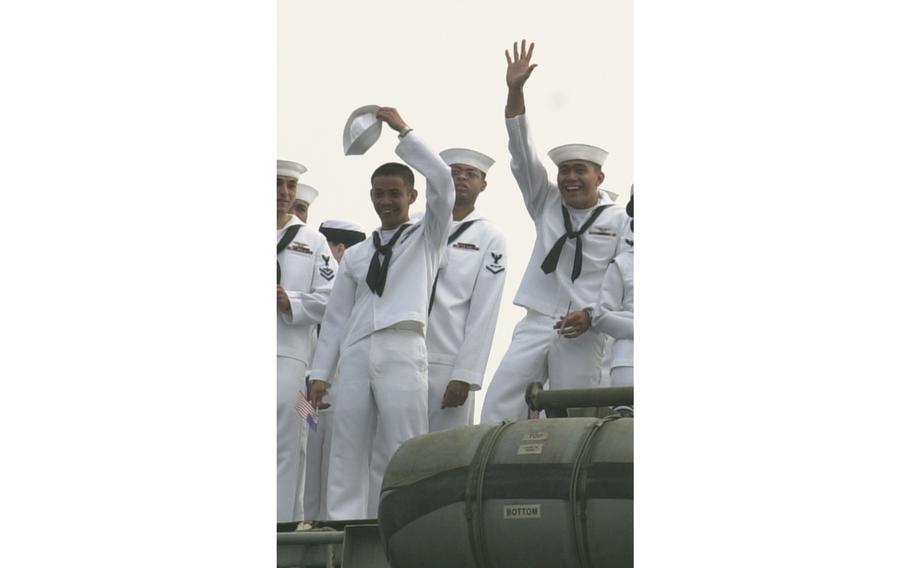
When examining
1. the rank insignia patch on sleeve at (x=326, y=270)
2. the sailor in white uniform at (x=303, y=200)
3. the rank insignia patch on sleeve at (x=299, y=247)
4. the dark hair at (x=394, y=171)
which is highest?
the dark hair at (x=394, y=171)

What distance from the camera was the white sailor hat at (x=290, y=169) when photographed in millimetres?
7486

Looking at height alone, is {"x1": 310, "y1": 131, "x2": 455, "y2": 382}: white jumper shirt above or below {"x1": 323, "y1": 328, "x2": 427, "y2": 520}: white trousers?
above

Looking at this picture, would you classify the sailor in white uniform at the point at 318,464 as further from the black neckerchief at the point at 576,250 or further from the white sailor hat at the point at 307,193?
the black neckerchief at the point at 576,250

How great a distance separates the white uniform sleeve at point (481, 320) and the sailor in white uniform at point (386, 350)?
0.80 feet

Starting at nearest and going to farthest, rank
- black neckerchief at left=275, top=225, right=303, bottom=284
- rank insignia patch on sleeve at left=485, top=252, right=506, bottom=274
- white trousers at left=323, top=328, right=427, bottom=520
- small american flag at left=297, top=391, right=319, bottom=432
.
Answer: white trousers at left=323, top=328, right=427, bottom=520 < small american flag at left=297, top=391, right=319, bottom=432 < rank insignia patch on sleeve at left=485, top=252, right=506, bottom=274 < black neckerchief at left=275, top=225, right=303, bottom=284

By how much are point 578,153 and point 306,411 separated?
1.94 m

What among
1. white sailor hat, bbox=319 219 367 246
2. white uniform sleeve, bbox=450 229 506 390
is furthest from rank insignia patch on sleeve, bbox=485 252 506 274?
white sailor hat, bbox=319 219 367 246

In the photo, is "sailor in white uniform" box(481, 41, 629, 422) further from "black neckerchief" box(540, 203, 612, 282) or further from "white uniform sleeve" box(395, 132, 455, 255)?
"white uniform sleeve" box(395, 132, 455, 255)

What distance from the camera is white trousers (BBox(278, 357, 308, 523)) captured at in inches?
332

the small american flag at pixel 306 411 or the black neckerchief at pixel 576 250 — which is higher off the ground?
the black neckerchief at pixel 576 250

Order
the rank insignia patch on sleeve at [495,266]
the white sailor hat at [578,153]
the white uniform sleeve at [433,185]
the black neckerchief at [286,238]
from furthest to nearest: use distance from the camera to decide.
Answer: the black neckerchief at [286,238] < the rank insignia patch on sleeve at [495,266] < the white uniform sleeve at [433,185] < the white sailor hat at [578,153]

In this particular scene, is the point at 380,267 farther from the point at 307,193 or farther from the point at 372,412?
the point at 307,193

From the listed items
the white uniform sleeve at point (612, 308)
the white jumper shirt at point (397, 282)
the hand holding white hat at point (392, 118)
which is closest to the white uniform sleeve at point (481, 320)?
the white jumper shirt at point (397, 282)

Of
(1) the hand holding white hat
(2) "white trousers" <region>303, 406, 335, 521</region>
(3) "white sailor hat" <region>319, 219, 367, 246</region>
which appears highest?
(1) the hand holding white hat
